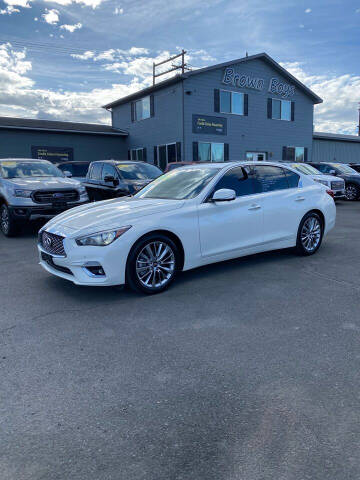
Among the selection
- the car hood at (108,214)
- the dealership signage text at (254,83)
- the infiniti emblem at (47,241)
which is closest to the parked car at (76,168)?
the car hood at (108,214)

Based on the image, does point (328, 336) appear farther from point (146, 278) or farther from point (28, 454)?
point (28, 454)

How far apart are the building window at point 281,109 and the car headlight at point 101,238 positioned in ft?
76.7

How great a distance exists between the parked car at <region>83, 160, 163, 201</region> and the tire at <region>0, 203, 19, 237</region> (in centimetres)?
265

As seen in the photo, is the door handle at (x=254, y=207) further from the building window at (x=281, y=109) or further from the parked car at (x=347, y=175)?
the building window at (x=281, y=109)

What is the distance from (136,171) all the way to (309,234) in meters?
5.81

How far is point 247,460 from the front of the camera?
2.04 metres

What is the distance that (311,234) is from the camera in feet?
21.5

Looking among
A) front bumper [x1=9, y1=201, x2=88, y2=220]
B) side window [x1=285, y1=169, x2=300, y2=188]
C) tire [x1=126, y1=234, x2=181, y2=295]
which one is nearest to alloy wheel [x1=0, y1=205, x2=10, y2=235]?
front bumper [x1=9, y1=201, x2=88, y2=220]

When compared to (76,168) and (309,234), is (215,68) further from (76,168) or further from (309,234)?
(309,234)

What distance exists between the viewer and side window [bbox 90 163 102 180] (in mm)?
11441

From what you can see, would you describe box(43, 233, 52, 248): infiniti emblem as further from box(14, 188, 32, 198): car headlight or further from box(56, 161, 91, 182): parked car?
box(56, 161, 91, 182): parked car

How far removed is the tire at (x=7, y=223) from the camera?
8.53 meters

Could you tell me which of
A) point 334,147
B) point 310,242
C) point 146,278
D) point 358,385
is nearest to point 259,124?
point 334,147

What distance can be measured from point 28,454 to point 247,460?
3.91ft
